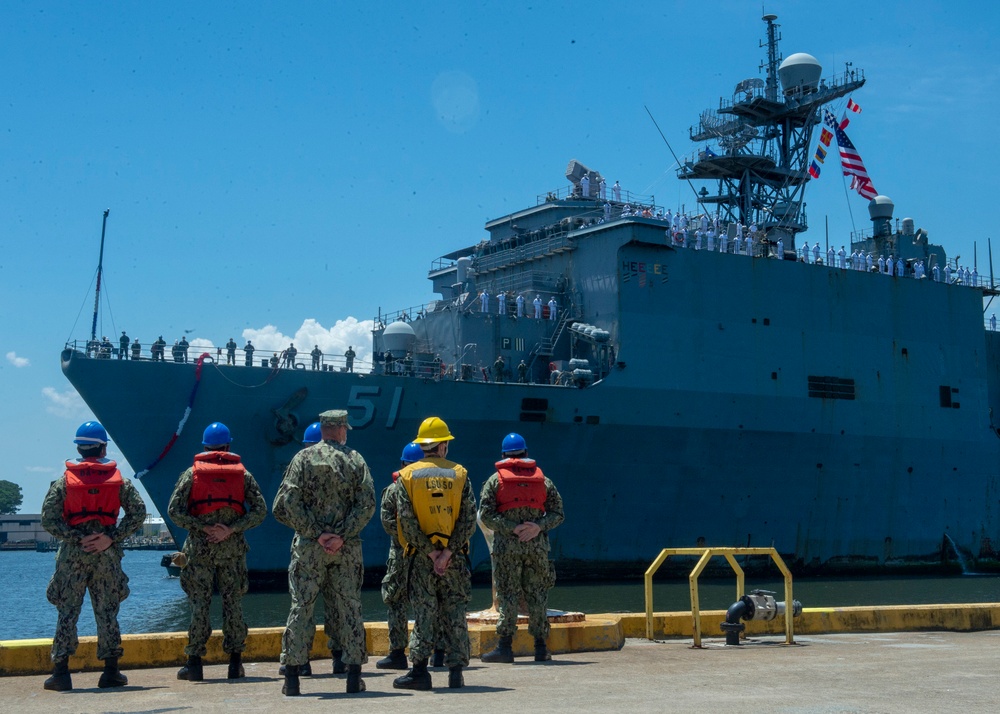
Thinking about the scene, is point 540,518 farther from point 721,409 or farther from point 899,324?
point 899,324

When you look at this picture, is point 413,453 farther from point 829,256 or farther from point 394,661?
point 829,256

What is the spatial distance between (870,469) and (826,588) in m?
4.76

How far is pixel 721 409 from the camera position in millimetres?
24609

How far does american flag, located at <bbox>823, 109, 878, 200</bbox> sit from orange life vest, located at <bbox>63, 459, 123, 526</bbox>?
2805 centimetres

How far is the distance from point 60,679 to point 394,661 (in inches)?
92.5

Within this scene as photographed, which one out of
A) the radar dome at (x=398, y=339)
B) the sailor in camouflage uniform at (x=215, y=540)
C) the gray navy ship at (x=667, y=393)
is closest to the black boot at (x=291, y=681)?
the sailor in camouflage uniform at (x=215, y=540)

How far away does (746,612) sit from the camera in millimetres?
9164

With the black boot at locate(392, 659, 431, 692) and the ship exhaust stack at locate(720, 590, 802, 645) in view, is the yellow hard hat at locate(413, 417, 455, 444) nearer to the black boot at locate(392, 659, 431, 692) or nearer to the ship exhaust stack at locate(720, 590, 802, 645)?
the black boot at locate(392, 659, 431, 692)

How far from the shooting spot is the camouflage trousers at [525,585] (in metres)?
7.93

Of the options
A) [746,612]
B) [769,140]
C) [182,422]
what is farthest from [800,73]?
[746,612]

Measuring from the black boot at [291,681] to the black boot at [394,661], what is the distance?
1561 mm

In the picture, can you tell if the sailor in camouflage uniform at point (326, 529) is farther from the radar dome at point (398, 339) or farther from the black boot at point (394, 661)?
the radar dome at point (398, 339)

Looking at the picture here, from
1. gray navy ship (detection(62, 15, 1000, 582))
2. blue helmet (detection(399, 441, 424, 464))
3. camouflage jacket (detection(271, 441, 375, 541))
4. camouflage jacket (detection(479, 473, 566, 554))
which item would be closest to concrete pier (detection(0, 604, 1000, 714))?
camouflage jacket (detection(479, 473, 566, 554))

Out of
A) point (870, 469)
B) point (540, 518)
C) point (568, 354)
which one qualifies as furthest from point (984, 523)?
point (540, 518)
